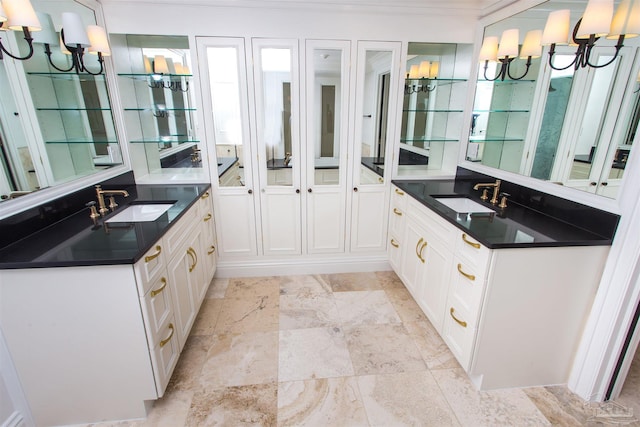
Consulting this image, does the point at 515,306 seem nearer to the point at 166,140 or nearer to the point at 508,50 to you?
the point at 508,50

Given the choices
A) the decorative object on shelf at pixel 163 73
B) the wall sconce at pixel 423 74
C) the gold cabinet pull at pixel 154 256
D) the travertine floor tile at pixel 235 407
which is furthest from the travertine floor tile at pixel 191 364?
the wall sconce at pixel 423 74

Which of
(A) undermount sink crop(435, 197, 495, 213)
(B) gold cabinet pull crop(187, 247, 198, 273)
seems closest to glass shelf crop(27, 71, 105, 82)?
(B) gold cabinet pull crop(187, 247, 198, 273)

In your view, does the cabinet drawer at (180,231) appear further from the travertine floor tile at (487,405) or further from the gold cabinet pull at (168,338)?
the travertine floor tile at (487,405)

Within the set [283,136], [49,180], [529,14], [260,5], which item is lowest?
[49,180]

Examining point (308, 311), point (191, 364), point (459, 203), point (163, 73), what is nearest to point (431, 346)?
point (308, 311)

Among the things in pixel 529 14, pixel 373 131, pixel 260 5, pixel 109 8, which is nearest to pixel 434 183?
pixel 373 131

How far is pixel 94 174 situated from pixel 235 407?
5.70ft

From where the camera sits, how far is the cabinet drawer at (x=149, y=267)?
1345mm

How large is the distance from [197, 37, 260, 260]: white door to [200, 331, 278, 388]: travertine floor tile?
924 mm

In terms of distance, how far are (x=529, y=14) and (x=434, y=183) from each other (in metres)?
1.28

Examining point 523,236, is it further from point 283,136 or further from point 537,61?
point 283,136

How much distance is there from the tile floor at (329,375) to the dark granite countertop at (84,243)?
89 centimetres

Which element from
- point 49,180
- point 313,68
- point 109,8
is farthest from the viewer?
point 313,68

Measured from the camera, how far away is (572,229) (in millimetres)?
1623
